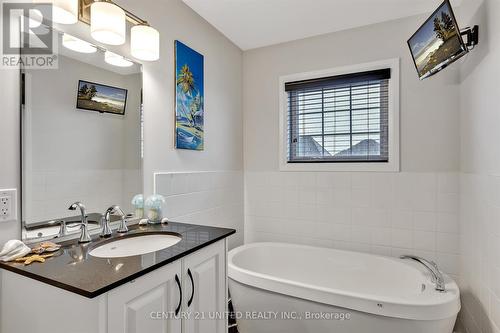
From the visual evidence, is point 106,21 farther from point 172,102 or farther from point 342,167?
point 342,167

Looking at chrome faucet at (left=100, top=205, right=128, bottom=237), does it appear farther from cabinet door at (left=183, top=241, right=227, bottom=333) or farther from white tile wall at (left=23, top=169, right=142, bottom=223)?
cabinet door at (left=183, top=241, right=227, bottom=333)

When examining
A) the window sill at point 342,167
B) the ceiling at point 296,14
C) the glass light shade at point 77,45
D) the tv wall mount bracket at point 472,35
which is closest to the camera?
the glass light shade at point 77,45

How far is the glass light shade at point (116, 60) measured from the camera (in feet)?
4.91

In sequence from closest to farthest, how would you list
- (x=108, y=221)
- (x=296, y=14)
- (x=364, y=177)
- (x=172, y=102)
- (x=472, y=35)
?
(x=108, y=221)
(x=472, y=35)
(x=172, y=102)
(x=296, y=14)
(x=364, y=177)

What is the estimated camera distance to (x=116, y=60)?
1544 mm

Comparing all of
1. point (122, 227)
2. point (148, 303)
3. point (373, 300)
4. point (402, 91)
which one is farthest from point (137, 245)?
point (402, 91)

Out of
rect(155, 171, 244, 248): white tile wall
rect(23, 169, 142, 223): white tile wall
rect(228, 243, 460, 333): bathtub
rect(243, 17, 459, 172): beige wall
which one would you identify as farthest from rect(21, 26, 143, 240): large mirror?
rect(243, 17, 459, 172): beige wall

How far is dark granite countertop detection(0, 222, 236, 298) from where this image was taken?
2.75 ft

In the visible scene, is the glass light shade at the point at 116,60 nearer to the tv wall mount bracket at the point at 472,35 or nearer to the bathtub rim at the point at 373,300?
the bathtub rim at the point at 373,300

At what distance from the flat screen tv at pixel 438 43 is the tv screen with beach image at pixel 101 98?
188 centimetres

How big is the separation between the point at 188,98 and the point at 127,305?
1.51 metres

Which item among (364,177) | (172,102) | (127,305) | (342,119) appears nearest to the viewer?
(127,305)

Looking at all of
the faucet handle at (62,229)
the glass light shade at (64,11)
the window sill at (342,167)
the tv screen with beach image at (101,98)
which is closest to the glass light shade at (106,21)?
the glass light shade at (64,11)

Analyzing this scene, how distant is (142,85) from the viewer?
1.68m
